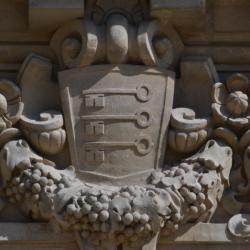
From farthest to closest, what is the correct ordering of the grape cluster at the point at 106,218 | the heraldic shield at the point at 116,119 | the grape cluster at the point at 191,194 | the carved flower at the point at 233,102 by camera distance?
1. the carved flower at the point at 233,102
2. the heraldic shield at the point at 116,119
3. the grape cluster at the point at 191,194
4. the grape cluster at the point at 106,218

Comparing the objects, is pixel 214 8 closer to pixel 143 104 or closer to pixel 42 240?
pixel 143 104

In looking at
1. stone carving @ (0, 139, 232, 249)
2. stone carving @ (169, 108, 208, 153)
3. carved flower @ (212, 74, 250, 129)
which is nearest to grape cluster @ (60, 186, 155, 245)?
stone carving @ (0, 139, 232, 249)

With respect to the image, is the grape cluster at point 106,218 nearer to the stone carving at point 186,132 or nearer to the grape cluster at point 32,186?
the grape cluster at point 32,186

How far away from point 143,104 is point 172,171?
0.40 m

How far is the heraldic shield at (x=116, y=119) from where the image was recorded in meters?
8.88

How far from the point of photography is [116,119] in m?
8.91

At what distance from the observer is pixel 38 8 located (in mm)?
8977

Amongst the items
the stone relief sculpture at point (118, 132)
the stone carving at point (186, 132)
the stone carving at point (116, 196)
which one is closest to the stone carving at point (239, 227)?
the stone relief sculpture at point (118, 132)

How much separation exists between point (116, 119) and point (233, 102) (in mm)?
638

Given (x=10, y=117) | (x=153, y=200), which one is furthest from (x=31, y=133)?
(x=153, y=200)

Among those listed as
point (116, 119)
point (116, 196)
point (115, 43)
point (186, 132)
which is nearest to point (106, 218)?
point (116, 196)

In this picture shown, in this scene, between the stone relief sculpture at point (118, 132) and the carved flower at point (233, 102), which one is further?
the carved flower at point (233, 102)

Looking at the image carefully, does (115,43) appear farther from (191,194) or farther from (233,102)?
(191,194)

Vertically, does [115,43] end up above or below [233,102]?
above
